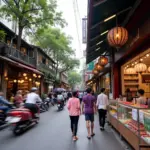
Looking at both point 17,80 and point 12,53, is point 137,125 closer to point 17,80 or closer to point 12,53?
point 12,53

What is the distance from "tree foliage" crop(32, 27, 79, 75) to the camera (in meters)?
34.8

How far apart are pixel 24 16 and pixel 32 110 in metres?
11.7

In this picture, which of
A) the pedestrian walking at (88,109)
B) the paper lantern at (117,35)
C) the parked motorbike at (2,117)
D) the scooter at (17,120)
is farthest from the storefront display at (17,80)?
the paper lantern at (117,35)

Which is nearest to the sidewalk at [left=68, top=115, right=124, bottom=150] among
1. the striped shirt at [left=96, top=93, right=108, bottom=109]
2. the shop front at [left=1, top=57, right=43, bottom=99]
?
the striped shirt at [left=96, top=93, right=108, bottom=109]

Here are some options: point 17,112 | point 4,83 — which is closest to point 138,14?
point 17,112

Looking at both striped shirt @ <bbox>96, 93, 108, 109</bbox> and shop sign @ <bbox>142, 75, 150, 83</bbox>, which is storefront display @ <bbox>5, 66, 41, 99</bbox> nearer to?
striped shirt @ <bbox>96, 93, 108, 109</bbox>

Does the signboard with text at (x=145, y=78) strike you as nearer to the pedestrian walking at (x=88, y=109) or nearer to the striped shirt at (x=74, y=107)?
the pedestrian walking at (x=88, y=109)

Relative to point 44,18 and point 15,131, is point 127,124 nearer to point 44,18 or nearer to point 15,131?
point 15,131

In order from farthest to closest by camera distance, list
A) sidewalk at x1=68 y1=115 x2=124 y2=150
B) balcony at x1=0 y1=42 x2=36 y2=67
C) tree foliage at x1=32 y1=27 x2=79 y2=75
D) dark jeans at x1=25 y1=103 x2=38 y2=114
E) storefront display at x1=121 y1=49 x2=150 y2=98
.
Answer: tree foliage at x1=32 y1=27 x2=79 y2=75 → balcony at x1=0 y1=42 x2=36 y2=67 → storefront display at x1=121 y1=49 x2=150 y2=98 → dark jeans at x1=25 y1=103 x2=38 y2=114 → sidewalk at x1=68 y1=115 x2=124 y2=150

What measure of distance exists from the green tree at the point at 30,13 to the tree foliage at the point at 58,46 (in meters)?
11.8

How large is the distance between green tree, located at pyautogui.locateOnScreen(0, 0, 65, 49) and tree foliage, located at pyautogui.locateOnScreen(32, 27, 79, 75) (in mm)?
11824

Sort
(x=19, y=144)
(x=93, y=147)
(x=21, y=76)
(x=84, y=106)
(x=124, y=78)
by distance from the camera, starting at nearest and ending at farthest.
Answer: (x=93, y=147)
(x=19, y=144)
(x=84, y=106)
(x=124, y=78)
(x=21, y=76)

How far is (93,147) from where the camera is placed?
224 inches

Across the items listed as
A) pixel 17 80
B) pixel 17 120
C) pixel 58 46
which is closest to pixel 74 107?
pixel 17 120
